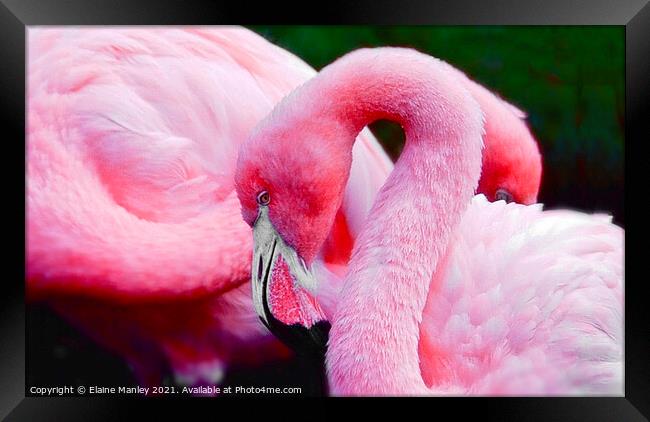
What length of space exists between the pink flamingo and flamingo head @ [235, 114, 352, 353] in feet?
0.51

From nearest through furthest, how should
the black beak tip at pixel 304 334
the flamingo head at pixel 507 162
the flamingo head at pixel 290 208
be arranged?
the flamingo head at pixel 290 208, the black beak tip at pixel 304 334, the flamingo head at pixel 507 162

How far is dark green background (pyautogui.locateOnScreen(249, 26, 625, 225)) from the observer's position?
2.11 meters

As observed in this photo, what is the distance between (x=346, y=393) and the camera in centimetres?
192

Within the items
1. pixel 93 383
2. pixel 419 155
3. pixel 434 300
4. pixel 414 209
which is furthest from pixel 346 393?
pixel 93 383

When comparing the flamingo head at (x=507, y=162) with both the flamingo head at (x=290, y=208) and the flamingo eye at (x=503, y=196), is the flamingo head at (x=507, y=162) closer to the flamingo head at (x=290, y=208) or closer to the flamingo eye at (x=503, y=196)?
the flamingo eye at (x=503, y=196)

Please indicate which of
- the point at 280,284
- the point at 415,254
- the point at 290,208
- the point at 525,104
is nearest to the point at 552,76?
the point at 525,104

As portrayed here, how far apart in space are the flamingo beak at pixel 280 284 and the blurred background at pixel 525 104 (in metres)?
0.30

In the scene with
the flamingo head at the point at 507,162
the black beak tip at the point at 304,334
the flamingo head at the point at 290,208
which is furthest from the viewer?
the flamingo head at the point at 507,162

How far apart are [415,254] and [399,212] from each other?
133 mm

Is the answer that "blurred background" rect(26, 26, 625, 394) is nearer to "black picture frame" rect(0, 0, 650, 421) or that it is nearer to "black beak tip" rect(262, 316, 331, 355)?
"black picture frame" rect(0, 0, 650, 421)

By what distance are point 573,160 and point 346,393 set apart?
1.13 m

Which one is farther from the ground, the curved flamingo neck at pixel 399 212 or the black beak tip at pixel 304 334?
the curved flamingo neck at pixel 399 212

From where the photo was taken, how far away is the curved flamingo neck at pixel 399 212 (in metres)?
1.79
